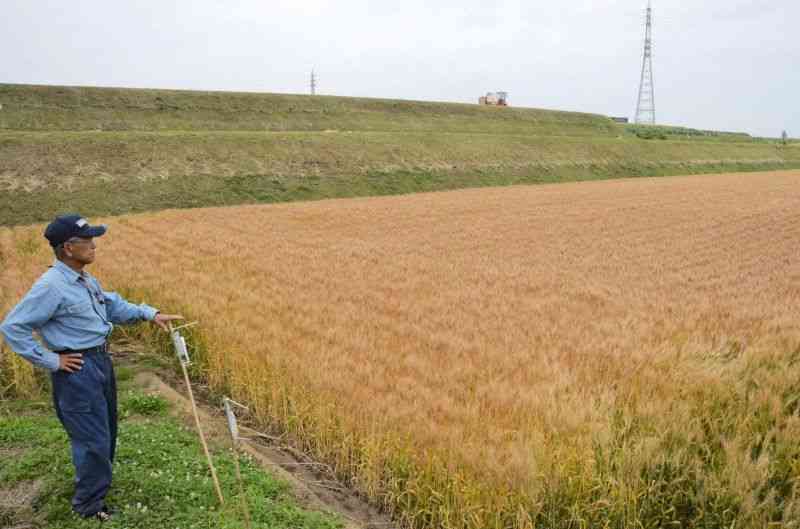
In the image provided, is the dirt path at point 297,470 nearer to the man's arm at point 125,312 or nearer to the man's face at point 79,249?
the man's arm at point 125,312

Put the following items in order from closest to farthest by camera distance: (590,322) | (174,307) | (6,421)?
(6,421) < (590,322) < (174,307)

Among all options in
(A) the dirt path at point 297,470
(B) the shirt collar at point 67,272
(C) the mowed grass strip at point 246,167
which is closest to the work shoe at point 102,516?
(A) the dirt path at point 297,470

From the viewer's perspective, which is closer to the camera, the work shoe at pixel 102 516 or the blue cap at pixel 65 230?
the blue cap at pixel 65 230

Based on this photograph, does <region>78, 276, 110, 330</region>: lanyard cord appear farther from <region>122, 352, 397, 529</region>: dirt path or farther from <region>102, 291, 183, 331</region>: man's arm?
<region>122, 352, 397, 529</region>: dirt path

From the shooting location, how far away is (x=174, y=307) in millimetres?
8312

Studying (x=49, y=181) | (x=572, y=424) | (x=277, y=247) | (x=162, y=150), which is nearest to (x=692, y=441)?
(x=572, y=424)

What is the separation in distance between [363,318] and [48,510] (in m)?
4.31

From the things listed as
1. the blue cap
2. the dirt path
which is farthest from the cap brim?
the dirt path

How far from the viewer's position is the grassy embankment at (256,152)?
27.8 metres

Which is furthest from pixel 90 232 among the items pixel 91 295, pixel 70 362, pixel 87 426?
pixel 87 426

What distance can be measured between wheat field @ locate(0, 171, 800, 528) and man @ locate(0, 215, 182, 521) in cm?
169

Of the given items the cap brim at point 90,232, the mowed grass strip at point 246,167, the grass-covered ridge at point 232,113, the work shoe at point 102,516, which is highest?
the grass-covered ridge at point 232,113

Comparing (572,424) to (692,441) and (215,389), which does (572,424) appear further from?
(215,389)

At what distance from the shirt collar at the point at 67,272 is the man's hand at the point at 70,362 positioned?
20.2 inches
